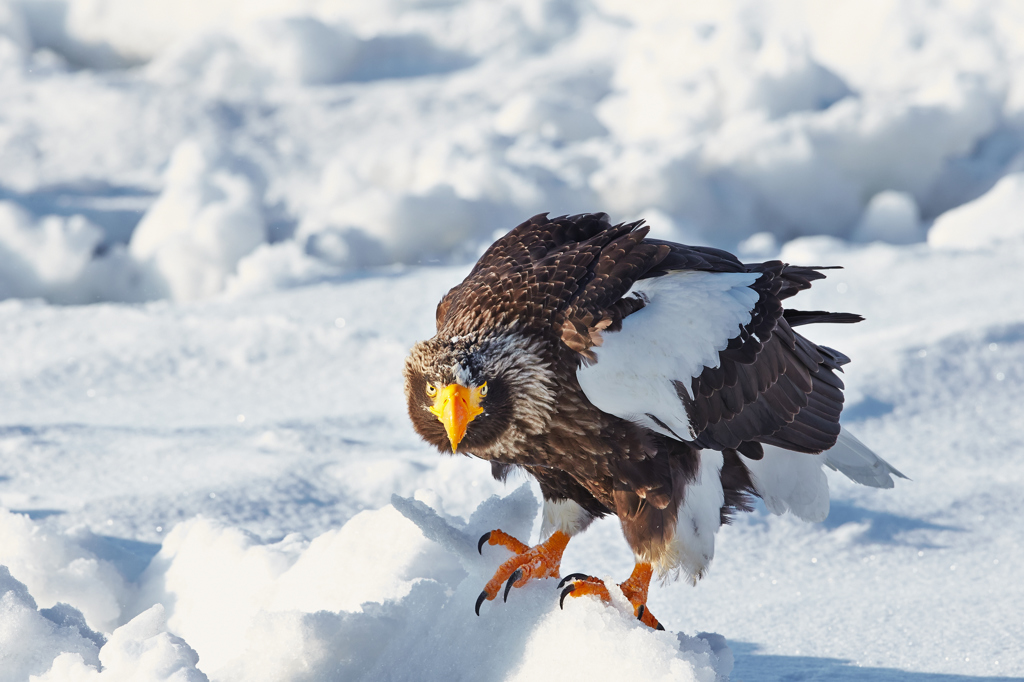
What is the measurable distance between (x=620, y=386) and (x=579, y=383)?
2.9 inches

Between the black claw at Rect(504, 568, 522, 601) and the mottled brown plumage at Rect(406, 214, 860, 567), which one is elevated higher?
the mottled brown plumage at Rect(406, 214, 860, 567)

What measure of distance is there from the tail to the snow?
0.61 ft

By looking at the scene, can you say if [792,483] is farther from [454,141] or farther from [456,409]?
[454,141]

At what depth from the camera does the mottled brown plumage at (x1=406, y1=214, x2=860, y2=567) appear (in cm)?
181

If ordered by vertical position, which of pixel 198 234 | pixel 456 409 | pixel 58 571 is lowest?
pixel 198 234

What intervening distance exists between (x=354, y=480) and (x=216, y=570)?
0.83 metres

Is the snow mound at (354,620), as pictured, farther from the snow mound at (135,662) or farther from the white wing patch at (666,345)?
the white wing patch at (666,345)

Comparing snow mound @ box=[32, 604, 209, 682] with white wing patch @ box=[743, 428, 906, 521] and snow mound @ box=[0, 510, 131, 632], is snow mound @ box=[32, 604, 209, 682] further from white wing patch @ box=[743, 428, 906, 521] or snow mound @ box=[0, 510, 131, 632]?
white wing patch @ box=[743, 428, 906, 521]

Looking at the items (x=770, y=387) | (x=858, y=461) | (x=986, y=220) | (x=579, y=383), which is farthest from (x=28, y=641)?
(x=986, y=220)

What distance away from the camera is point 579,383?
1.82 metres

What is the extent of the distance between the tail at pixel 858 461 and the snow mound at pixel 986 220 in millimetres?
3615

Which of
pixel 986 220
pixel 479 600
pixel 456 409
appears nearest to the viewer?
pixel 456 409

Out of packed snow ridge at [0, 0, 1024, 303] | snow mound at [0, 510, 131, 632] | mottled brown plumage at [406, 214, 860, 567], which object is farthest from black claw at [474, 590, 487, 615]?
packed snow ridge at [0, 0, 1024, 303]

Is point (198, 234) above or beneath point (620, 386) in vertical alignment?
beneath
